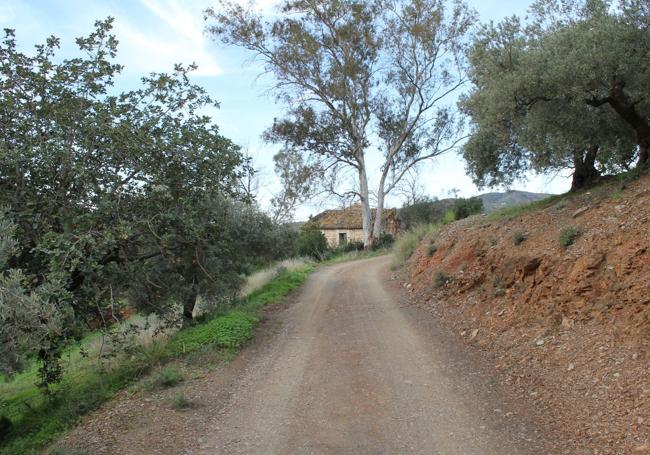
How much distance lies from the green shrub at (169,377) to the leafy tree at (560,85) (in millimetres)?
7658

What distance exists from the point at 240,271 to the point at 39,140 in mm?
8279

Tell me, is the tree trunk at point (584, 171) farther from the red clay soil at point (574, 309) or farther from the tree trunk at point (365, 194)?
the tree trunk at point (365, 194)

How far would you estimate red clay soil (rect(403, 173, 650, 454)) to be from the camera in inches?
201

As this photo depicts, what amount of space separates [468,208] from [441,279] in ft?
54.6

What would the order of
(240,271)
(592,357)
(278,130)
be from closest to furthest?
(592,357)
(240,271)
(278,130)

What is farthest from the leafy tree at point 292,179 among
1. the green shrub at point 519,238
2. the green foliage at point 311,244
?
the green shrub at point 519,238

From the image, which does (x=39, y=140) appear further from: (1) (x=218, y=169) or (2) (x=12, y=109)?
(1) (x=218, y=169)

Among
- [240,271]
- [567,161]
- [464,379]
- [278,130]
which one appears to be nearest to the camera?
[464,379]

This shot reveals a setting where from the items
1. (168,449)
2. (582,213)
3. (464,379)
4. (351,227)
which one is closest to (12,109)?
(168,449)

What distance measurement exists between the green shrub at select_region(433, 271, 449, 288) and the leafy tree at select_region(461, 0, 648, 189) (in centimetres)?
367

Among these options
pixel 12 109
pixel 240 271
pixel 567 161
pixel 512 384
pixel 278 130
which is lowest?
pixel 512 384

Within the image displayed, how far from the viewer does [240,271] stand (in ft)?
52.0

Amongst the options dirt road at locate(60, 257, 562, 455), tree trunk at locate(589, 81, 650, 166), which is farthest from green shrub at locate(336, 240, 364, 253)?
dirt road at locate(60, 257, 562, 455)

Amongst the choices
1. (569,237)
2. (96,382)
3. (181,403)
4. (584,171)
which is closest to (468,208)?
(584,171)
